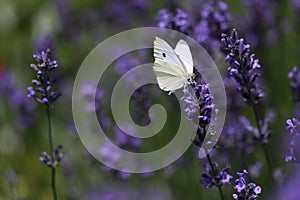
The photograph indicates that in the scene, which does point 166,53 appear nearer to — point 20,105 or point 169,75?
point 169,75

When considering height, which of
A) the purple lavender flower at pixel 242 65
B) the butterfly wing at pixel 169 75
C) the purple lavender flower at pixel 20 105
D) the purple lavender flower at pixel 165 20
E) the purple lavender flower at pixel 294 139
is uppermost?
the purple lavender flower at pixel 20 105

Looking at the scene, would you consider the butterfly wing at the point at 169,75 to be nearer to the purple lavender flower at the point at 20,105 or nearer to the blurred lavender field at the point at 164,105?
the blurred lavender field at the point at 164,105

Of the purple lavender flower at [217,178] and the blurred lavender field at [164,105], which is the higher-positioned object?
the blurred lavender field at [164,105]

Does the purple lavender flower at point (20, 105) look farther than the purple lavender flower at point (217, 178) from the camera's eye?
Yes

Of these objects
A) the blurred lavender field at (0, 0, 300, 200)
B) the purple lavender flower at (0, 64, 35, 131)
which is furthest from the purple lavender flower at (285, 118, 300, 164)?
the purple lavender flower at (0, 64, 35, 131)

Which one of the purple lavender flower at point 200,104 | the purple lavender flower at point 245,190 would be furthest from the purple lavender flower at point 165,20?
the purple lavender flower at point 245,190

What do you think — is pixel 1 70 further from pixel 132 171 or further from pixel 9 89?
pixel 132 171

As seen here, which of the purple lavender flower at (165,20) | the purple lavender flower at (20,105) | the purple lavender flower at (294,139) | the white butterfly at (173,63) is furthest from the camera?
the purple lavender flower at (20,105)

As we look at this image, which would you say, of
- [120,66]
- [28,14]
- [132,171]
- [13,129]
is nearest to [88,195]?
[132,171]

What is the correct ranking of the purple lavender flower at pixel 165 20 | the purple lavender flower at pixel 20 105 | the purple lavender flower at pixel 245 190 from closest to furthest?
the purple lavender flower at pixel 245 190 → the purple lavender flower at pixel 165 20 → the purple lavender flower at pixel 20 105
